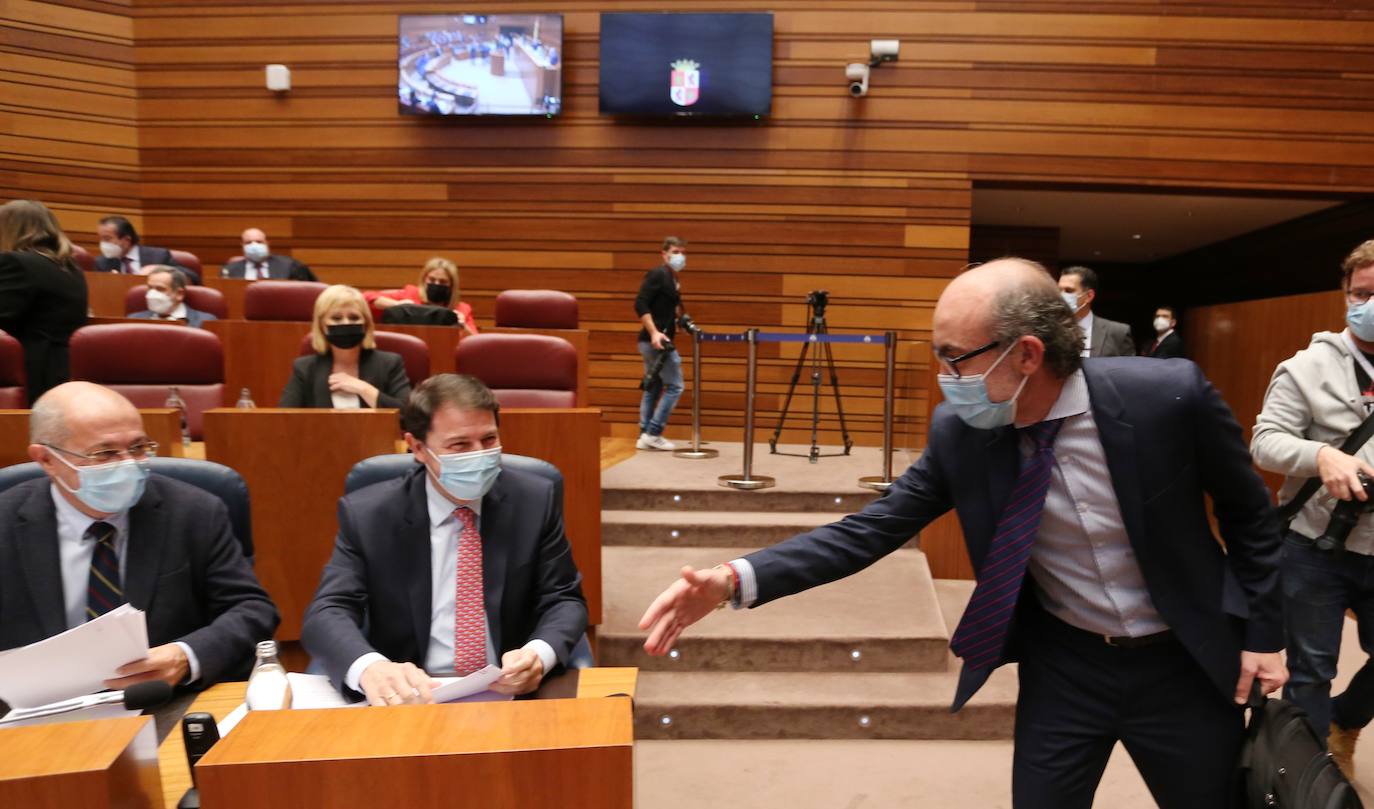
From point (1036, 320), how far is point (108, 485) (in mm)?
1550

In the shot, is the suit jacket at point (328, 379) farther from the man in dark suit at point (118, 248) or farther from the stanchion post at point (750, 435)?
the man in dark suit at point (118, 248)

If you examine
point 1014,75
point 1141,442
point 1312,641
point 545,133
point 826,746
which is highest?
point 1014,75

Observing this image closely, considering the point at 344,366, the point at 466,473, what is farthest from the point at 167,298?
the point at 466,473

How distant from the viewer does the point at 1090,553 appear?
126 centimetres

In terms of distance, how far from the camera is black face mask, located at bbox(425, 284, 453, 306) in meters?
4.46

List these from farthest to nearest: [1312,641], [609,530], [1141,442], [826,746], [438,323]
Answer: [438,323] → [609,530] → [826,746] → [1312,641] → [1141,442]

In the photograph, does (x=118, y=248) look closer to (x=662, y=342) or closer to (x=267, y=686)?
(x=662, y=342)

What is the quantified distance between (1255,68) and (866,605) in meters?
4.71

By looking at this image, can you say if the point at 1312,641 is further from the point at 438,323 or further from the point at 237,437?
the point at 438,323

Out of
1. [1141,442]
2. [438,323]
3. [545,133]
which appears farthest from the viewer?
[545,133]

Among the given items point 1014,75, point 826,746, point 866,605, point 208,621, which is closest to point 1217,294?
point 1014,75

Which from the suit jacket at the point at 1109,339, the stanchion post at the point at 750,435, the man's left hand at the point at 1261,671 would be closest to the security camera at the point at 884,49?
the stanchion post at the point at 750,435

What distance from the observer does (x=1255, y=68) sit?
546 cm

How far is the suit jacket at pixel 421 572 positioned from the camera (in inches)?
63.6
